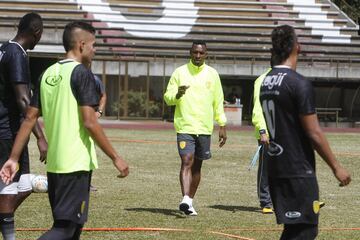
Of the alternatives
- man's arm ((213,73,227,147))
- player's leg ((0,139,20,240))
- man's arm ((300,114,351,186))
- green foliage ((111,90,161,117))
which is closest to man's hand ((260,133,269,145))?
man's arm ((213,73,227,147))

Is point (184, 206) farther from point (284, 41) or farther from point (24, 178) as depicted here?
point (284, 41)

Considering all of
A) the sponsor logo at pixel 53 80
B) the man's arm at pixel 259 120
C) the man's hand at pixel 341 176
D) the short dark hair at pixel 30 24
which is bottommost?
the man's arm at pixel 259 120

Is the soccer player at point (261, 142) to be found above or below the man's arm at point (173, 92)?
below

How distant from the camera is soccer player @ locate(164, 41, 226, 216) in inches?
435

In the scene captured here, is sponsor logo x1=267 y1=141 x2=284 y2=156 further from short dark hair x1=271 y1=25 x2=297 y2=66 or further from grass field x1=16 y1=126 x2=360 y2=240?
grass field x1=16 y1=126 x2=360 y2=240

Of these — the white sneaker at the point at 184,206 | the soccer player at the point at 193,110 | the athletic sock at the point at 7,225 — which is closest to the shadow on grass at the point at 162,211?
the white sneaker at the point at 184,206

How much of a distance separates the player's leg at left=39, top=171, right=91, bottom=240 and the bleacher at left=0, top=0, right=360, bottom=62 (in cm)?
3591

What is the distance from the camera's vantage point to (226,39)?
45.5 meters

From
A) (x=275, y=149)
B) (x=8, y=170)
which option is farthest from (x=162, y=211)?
(x=275, y=149)

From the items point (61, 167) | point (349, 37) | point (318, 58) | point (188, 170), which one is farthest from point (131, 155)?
point (349, 37)

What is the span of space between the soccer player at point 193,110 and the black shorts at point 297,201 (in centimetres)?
452

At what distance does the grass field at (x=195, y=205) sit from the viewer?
9555mm

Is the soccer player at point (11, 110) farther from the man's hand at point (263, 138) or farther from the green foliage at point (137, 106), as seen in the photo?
the green foliage at point (137, 106)

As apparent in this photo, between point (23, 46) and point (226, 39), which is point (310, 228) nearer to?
point (23, 46)
